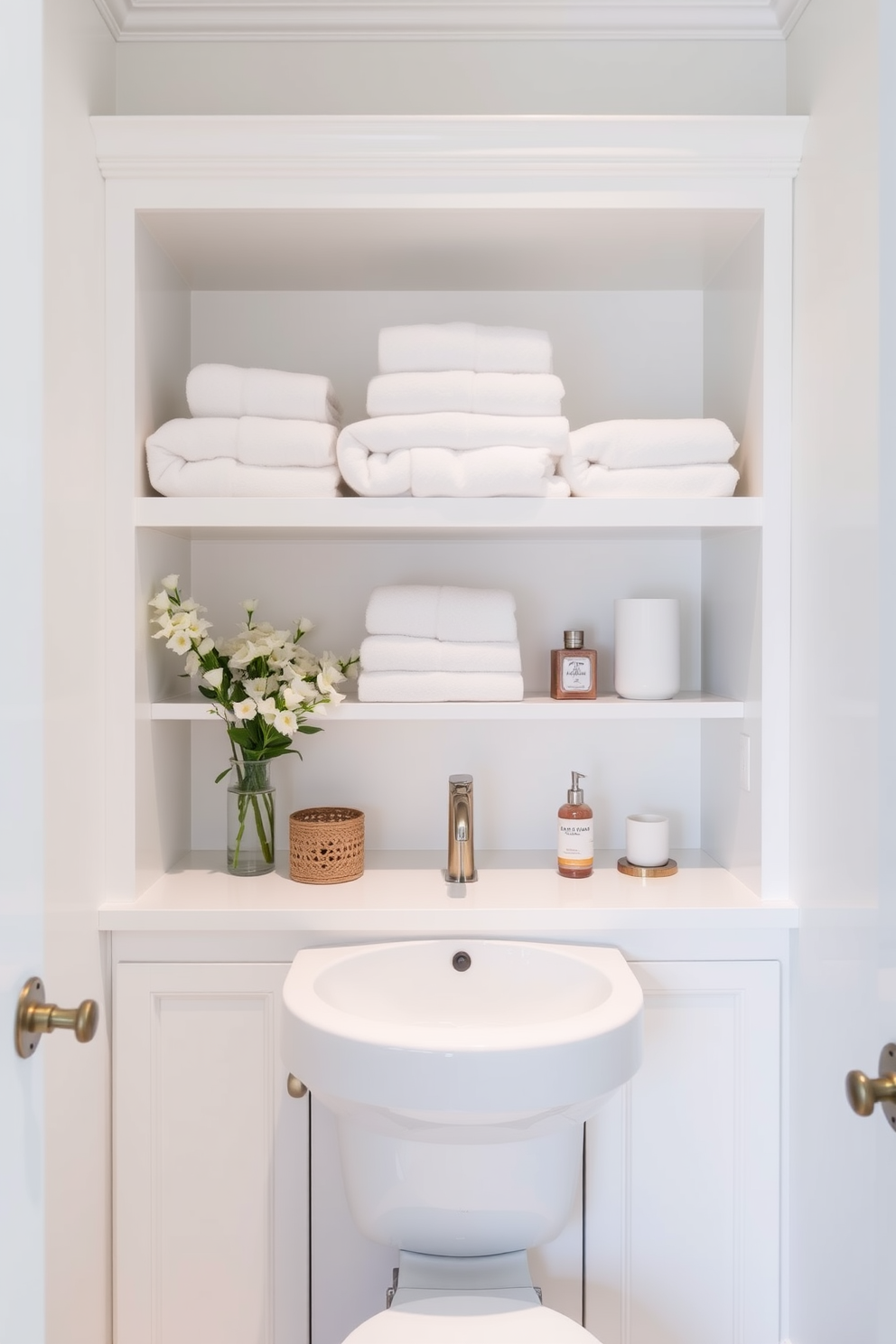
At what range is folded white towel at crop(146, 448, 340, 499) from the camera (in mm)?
1485

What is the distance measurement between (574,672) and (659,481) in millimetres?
331

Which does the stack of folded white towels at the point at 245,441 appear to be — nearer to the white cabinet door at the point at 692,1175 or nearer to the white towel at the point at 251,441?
the white towel at the point at 251,441

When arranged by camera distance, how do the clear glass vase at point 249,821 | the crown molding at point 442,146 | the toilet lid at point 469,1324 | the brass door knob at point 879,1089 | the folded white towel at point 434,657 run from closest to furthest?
the brass door knob at point 879,1089
the toilet lid at point 469,1324
the crown molding at point 442,146
the folded white towel at point 434,657
the clear glass vase at point 249,821

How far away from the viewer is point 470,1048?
117 centimetres

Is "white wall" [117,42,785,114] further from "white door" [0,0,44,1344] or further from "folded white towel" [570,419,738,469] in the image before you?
"white door" [0,0,44,1344]

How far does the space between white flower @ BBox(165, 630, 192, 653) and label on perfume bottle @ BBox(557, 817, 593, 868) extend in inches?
26.1

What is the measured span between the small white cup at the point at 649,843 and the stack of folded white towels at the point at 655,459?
542 mm

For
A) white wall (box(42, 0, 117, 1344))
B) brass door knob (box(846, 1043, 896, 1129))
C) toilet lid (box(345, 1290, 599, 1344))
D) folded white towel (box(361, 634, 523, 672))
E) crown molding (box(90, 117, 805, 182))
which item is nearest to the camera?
brass door knob (box(846, 1043, 896, 1129))

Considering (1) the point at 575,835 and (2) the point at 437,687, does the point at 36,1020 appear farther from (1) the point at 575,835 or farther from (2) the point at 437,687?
(1) the point at 575,835

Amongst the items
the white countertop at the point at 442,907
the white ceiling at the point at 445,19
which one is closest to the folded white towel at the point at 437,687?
the white countertop at the point at 442,907

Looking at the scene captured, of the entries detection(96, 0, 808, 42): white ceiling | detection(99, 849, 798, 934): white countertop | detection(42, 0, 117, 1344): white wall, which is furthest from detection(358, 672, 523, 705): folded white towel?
detection(96, 0, 808, 42): white ceiling

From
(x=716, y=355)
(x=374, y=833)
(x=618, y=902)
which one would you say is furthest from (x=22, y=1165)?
(x=716, y=355)

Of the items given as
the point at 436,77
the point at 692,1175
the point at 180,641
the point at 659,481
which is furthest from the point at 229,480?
the point at 692,1175

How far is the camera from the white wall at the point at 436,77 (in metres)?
1.60
